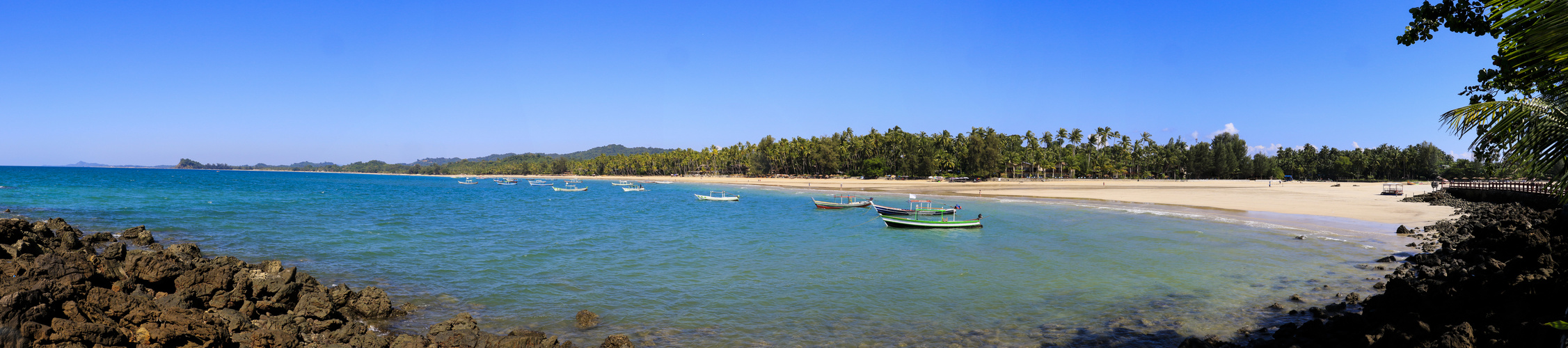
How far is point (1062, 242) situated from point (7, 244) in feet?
90.4

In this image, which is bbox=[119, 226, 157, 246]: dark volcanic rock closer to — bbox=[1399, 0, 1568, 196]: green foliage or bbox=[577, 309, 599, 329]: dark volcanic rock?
bbox=[577, 309, 599, 329]: dark volcanic rock

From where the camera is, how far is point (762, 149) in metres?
Result: 145

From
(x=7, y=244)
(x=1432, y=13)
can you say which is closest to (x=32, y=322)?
(x=7, y=244)

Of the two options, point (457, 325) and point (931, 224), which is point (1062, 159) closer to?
point (931, 224)

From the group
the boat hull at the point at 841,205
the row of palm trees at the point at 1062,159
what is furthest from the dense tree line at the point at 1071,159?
the boat hull at the point at 841,205

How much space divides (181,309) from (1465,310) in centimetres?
1556

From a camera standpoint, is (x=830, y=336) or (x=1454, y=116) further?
(x=830, y=336)

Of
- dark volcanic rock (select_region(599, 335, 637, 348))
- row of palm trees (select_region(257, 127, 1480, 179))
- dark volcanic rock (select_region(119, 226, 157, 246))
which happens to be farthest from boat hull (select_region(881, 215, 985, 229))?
row of palm trees (select_region(257, 127, 1480, 179))

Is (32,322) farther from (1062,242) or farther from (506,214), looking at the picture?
(506,214)

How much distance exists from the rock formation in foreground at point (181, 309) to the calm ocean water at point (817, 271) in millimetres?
1306

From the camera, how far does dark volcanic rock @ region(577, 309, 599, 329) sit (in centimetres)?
1156

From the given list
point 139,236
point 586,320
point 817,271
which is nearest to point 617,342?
point 586,320

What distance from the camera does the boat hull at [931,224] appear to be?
92.4 feet

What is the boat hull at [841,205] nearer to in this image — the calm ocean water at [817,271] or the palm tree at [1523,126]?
the calm ocean water at [817,271]
